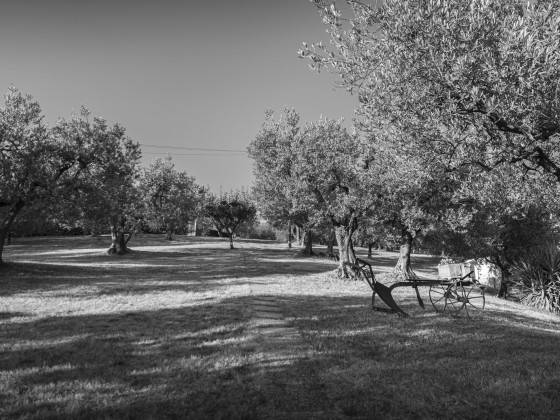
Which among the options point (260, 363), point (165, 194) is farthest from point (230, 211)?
point (260, 363)

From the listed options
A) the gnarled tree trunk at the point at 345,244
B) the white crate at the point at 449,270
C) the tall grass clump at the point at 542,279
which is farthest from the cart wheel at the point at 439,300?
the white crate at the point at 449,270

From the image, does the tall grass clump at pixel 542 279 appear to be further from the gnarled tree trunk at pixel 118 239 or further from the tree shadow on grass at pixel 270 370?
the gnarled tree trunk at pixel 118 239

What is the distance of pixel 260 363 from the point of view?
24.2ft

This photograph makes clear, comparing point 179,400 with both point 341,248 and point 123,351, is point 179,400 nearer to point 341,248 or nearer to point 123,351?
point 123,351

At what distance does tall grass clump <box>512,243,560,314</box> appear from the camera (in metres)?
21.7

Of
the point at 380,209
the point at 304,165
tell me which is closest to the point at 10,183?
the point at 304,165

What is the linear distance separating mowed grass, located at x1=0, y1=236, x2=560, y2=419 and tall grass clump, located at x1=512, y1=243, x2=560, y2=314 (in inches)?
382

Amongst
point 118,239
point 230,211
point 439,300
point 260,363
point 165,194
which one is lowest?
point 439,300

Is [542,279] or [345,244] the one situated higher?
[345,244]

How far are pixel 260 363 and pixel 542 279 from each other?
21.5m

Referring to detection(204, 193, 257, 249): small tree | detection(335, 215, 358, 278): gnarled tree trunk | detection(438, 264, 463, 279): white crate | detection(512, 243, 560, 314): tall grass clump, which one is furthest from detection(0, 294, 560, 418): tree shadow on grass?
detection(204, 193, 257, 249): small tree

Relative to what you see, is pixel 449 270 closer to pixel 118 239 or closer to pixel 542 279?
pixel 542 279

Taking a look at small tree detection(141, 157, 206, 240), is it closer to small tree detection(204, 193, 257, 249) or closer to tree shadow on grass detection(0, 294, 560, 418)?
small tree detection(204, 193, 257, 249)

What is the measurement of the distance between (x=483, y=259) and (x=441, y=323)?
2134 cm
